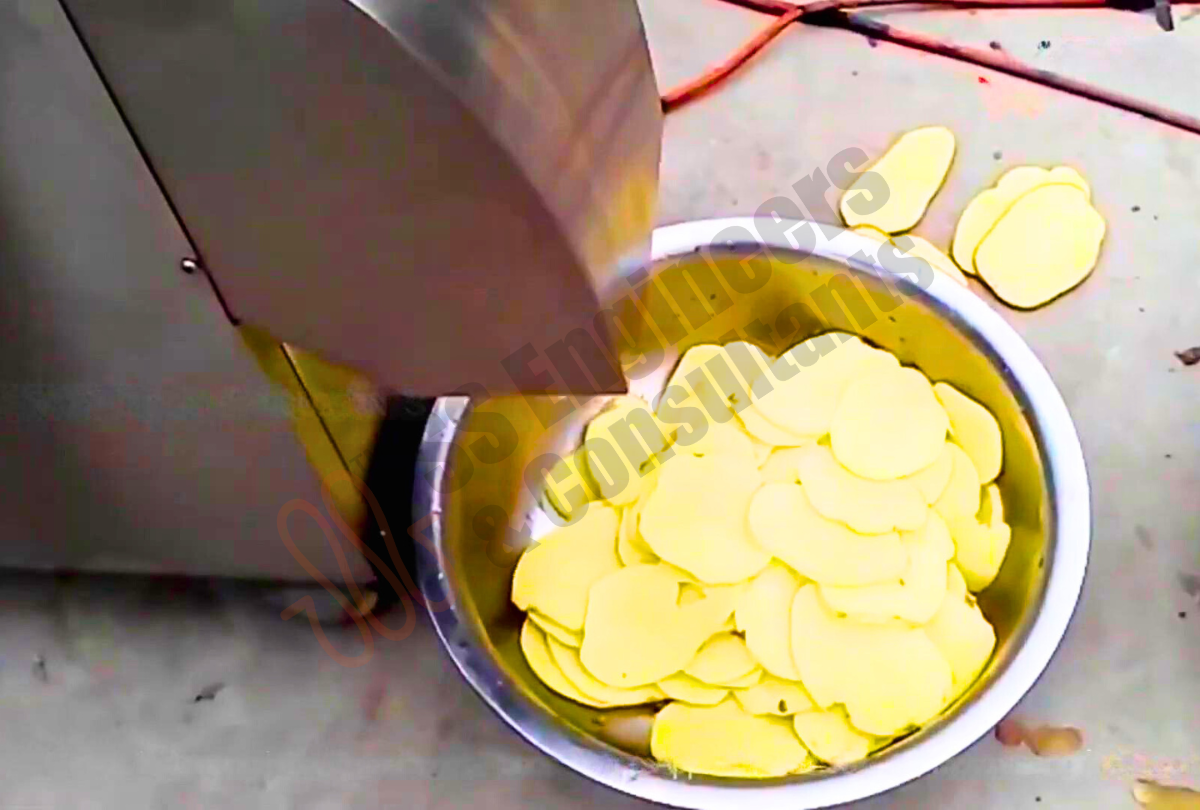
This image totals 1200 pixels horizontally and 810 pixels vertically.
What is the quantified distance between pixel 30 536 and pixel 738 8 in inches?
30.6

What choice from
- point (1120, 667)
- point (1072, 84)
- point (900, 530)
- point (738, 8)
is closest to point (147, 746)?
point (900, 530)

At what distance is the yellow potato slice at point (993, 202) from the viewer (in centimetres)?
97

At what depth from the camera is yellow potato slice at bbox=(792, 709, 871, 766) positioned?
2.37ft

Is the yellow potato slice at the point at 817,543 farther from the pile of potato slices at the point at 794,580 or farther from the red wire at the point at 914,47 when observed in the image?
the red wire at the point at 914,47

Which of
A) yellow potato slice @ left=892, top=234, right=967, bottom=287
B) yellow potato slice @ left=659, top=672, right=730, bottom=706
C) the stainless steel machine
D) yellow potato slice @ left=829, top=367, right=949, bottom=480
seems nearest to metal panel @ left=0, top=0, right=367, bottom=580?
the stainless steel machine

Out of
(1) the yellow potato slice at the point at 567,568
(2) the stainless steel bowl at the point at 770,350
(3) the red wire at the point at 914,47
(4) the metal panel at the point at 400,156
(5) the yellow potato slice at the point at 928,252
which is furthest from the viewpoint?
(3) the red wire at the point at 914,47

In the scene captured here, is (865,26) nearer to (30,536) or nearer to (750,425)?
(750,425)

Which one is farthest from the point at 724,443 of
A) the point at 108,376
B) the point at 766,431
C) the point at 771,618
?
the point at 108,376

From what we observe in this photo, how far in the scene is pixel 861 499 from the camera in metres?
0.76

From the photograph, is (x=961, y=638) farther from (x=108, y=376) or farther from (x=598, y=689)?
(x=108, y=376)

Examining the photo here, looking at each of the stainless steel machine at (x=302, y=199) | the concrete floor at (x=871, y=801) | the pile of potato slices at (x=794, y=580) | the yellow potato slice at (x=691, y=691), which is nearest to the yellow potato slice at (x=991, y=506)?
the pile of potato slices at (x=794, y=580)

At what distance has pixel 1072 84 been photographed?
106cm

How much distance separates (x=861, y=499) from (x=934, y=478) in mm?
56

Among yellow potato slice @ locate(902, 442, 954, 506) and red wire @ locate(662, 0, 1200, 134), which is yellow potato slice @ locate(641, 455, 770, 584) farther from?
red wire @ locate(662, 0, 1200, 134)
